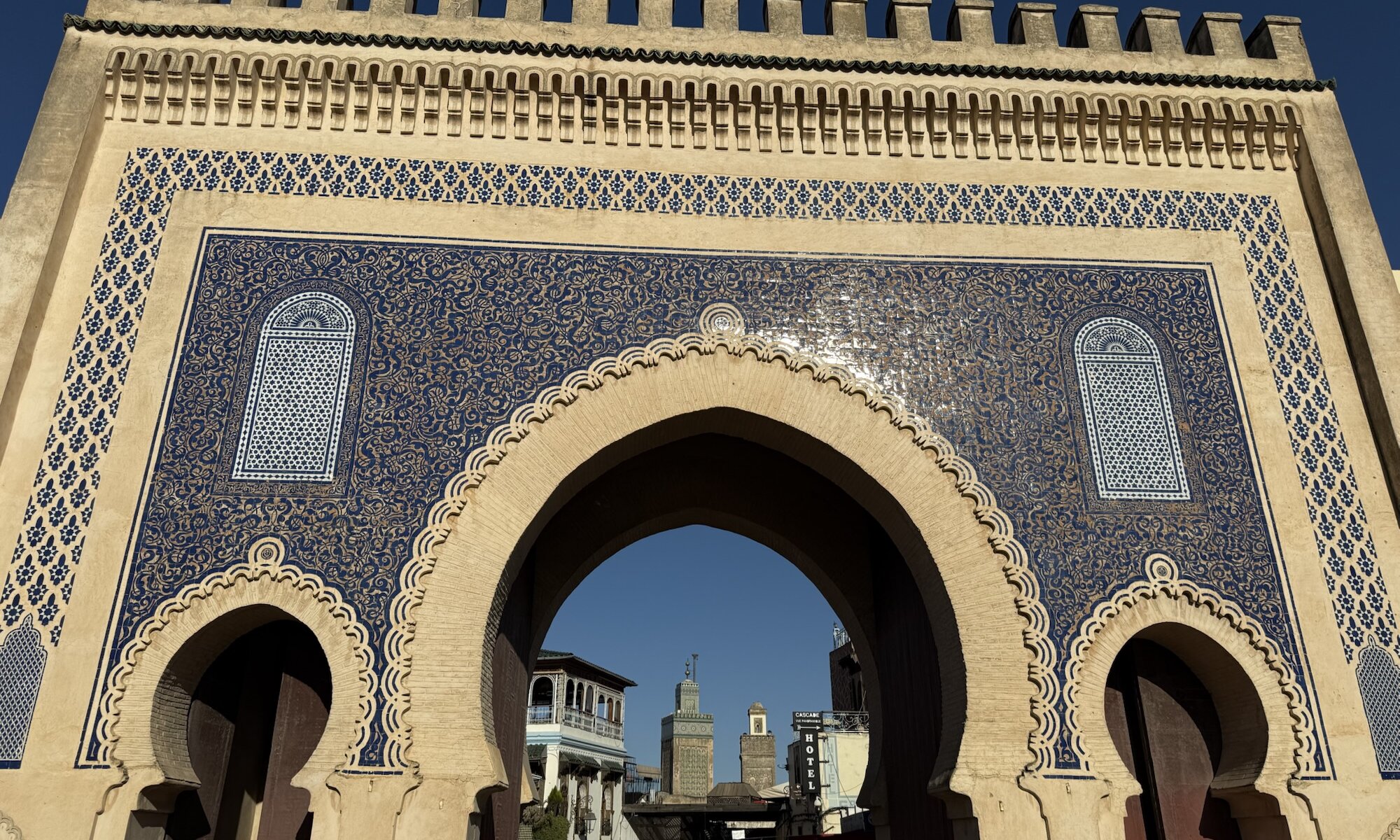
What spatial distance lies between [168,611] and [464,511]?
1071mm

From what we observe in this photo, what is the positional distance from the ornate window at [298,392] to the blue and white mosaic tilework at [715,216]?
0.52m

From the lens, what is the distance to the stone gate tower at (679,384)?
144 inches

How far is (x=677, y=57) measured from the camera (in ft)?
15.2

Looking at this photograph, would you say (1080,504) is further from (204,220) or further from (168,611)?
(204,220)

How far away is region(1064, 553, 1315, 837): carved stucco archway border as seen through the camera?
3633 mm

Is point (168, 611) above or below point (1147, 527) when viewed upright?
below

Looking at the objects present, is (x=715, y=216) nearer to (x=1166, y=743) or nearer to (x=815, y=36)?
(x=815, y=36)

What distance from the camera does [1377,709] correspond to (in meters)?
3.75

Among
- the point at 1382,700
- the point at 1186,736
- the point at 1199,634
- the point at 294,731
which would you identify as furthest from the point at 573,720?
the point at 1382,700

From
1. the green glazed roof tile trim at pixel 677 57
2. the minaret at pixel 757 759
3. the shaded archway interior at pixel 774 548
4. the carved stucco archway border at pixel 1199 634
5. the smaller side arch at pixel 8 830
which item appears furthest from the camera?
the minaret at pixel 757 759

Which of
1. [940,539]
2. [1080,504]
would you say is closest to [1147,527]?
[1080,504]

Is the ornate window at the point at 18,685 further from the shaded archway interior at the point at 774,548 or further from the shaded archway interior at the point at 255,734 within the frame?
the shaded archway interior at the point at 774,548

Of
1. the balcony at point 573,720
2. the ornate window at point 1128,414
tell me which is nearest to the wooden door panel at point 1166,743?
the ornate window at point 1128,414

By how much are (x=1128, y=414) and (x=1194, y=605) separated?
815 millimetres
